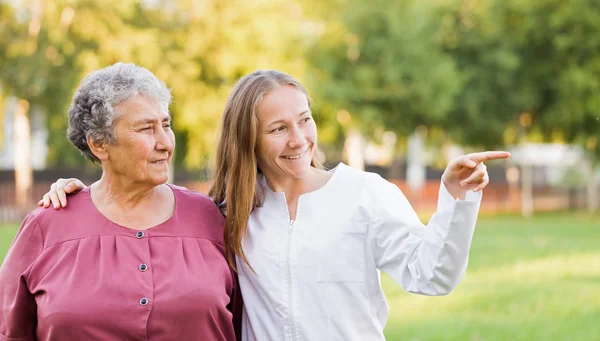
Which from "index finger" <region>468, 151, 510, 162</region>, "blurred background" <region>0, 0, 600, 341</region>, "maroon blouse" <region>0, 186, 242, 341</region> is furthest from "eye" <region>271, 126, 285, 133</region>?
"blurred background" <region>0, 0, 600, 341</region>

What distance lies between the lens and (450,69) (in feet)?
86.8

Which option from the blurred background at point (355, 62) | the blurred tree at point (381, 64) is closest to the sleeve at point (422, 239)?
the blurred background at point (355, 62)

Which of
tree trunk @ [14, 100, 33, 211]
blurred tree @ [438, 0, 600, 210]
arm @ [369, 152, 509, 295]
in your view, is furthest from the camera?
tree trunk @ [14, 100, 33, 211]

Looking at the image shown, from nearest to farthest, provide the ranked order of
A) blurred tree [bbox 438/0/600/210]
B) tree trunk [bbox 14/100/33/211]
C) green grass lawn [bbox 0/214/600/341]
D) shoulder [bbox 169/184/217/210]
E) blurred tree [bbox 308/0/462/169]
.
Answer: shoulder [bbox 169/184/217/210] < green grass lawn [bbox 0/214/600/341] < blurred tree [bbox 308/0/462/169] < blurred tree [bbox 438/0/600/210] < tree trunk [bbox 14/100/33/211]

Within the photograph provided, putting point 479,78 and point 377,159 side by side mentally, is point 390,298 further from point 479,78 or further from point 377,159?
point 377,159

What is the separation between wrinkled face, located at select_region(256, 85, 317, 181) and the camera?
3139 mm

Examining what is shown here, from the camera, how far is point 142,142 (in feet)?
10.4

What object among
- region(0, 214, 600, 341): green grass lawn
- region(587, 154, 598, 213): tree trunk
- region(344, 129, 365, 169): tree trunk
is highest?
region(0, 214, 600, 341): green grass lawn

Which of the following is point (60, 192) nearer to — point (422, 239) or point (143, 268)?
point (143, 268)

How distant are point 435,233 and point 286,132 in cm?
70

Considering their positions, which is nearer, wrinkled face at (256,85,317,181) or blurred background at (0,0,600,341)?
wrinkled face at (256,85,317,181)

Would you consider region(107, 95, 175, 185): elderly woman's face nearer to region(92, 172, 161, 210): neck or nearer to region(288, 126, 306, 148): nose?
region(92, 172, 161, 210): neck

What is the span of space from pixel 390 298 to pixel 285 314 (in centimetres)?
711

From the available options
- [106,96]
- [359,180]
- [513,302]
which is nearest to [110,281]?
[106,96]
